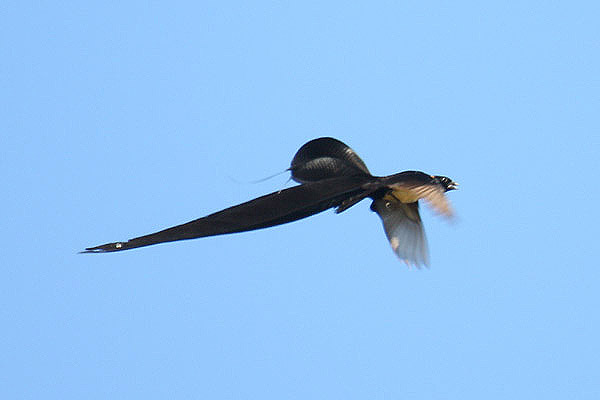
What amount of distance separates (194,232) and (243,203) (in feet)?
0.28

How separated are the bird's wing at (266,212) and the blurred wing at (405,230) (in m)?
0.07

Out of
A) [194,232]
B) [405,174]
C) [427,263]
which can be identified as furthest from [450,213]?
[194,232]

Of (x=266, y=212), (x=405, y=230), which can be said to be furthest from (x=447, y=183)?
(x=266, y=212)

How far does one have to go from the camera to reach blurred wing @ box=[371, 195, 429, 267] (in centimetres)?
125

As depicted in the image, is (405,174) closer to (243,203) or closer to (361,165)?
(361,165)

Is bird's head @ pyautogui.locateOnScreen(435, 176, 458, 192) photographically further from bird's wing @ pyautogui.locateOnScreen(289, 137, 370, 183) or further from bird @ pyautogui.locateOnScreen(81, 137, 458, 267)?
bird's wing @ pyautogui.locateOnScreen(289, 137, 370, 183)

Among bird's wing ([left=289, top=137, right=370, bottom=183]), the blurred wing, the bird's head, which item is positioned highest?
bird's wing ([left=289, top=137, right=370, bottom=183])

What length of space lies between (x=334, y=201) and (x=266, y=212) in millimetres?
98

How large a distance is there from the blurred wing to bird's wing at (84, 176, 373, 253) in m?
0.07

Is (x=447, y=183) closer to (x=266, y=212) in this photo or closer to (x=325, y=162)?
(x=325, y=162)

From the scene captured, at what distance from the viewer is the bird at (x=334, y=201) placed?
1.12 m

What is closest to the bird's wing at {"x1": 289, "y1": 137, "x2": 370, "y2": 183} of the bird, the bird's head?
the bird

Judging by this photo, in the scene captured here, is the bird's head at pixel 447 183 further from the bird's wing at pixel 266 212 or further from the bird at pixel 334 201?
the bird's wing at pixel 266 212

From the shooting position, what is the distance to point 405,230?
126 cm
